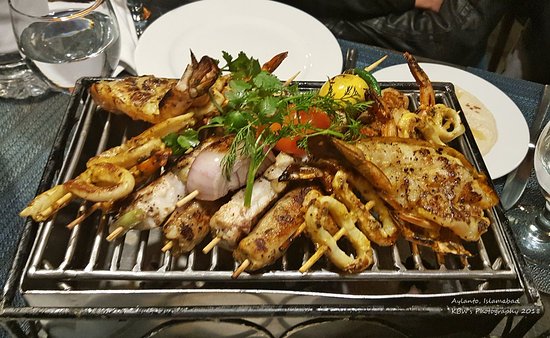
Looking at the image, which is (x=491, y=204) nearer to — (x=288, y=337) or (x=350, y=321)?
(x=350, y=321)

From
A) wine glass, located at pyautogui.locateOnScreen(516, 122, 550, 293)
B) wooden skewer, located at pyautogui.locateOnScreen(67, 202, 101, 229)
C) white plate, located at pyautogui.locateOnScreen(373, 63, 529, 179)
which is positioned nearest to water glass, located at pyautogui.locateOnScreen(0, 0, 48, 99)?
wooden skewer, located at pyautogui.locateOnScreen(67, 202, 101, 229)

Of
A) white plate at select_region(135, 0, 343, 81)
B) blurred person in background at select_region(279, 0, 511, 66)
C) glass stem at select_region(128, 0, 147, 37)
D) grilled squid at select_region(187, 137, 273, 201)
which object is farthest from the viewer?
blurred person in background at select_region(279, 0, 511, 66)

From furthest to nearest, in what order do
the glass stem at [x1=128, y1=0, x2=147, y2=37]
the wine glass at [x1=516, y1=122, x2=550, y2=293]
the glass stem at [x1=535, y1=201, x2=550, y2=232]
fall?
the glass stem at [x1=128, y1=0, x2=147, y2=37]
the glass stem at [x1=535, y1=201, x2=550, y2=232]
the wine glass at [x1=516, y1=122, x2=550, y2=293]

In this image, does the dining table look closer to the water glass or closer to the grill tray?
the water glass

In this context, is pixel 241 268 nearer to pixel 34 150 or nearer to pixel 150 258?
pixel 150 258

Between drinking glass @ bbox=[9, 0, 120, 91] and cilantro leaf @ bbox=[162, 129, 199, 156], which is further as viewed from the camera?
drinking glass @ bbox=[9, 0, 120, 91]

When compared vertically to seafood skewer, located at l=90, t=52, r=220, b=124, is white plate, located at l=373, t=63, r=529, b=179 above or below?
below
